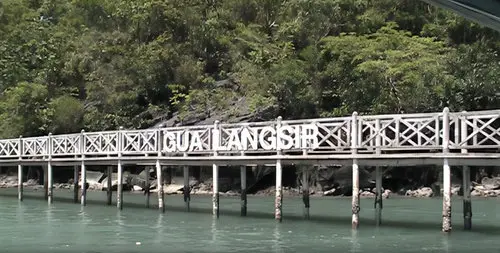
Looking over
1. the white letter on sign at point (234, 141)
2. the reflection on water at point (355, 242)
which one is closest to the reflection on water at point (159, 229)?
the white letter on sign at point (234, 141)

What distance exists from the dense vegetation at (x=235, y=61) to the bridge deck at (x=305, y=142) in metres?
8.01

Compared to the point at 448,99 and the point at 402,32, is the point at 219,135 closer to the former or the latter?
the point at 448,99

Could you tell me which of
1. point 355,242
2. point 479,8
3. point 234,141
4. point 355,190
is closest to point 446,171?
point 355,190

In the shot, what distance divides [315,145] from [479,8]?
13.8m

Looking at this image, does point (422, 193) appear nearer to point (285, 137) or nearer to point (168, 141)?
point (168, 141)

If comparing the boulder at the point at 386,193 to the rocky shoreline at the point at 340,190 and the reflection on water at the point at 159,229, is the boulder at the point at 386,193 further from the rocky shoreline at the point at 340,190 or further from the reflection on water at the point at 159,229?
the reflection on water at the point at 159,229

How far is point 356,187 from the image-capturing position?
17688mm

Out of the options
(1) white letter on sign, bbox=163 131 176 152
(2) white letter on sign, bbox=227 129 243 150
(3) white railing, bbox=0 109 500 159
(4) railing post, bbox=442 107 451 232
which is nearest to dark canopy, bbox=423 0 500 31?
(3) white railing, bbox=0 109 500 159

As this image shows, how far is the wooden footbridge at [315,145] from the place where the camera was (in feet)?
53.1

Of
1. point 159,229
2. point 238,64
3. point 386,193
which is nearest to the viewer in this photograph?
point 159,229

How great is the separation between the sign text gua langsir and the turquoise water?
215cm

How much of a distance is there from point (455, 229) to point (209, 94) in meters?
22.1

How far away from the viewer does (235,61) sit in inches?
1521

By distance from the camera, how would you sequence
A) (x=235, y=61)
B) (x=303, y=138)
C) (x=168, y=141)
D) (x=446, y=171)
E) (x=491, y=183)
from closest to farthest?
(x=446, y=171) → (x=303, y=138) → (x=168, y=141) → (x=491, y=183) → (x=235, y=61)
